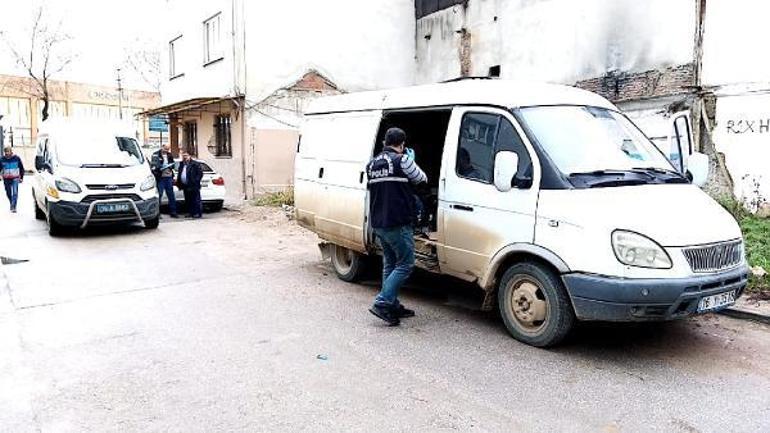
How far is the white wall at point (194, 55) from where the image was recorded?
1743cm

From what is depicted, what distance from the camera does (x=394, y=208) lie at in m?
5.45

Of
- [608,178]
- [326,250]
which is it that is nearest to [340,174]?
[326,250]

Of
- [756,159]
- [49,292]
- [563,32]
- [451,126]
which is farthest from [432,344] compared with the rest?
[563,32]

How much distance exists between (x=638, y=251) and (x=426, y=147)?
3439 mm

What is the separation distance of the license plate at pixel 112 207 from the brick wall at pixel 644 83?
968cm

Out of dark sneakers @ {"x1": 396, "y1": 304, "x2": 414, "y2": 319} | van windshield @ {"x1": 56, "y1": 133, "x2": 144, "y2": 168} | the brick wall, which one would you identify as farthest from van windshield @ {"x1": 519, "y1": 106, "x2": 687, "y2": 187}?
van windshield @ {"x1": 56, "y1": 133, "x2": 144, "y2": 168}

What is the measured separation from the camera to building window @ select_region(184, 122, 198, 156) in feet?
68.9

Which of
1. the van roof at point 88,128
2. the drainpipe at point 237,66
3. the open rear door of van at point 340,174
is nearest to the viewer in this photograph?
the open rear door of van at point 340,174

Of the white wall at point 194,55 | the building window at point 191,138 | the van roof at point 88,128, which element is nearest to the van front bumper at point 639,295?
the van roof at point 88,128

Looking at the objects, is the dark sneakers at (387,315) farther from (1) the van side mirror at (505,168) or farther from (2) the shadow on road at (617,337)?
(1) the van side mirror at (505,168)

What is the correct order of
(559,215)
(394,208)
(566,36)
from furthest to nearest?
(566,36) < (394,208) < (559,215)

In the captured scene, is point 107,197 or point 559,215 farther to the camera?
point 107,197

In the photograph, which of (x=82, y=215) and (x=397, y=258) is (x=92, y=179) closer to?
(x=82, y=215)

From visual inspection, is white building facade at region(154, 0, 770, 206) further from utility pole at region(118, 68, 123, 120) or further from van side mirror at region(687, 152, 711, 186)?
utility pole at region(118, 68, 123, 120)
